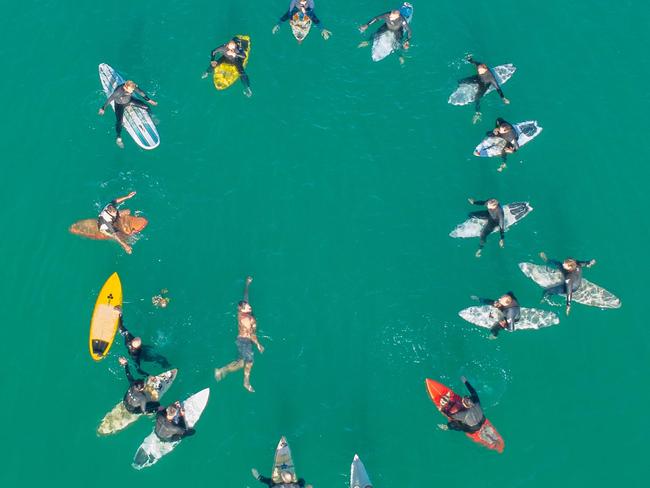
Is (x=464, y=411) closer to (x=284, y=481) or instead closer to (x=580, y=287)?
(x=284, y=481)

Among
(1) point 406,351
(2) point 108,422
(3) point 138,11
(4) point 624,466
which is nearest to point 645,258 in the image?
(4) point 624,466

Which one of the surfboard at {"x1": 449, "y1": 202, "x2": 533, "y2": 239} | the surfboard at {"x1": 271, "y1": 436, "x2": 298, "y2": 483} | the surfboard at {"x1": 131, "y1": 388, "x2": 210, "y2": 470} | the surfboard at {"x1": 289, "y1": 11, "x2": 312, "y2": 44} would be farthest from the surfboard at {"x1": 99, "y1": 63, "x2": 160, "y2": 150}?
the surfboard at {"x1": 271, "y1": 436, "x2": 298, "y2": 483}

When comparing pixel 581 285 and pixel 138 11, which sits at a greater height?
pixel 138 11

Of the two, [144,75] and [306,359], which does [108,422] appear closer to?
[306,359]

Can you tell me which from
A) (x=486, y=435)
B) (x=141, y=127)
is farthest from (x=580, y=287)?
(x=141, y=127)

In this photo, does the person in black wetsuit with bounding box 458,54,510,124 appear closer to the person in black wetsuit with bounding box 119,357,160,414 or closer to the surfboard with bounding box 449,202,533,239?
the surfboard with bounding box 449,202,533,239

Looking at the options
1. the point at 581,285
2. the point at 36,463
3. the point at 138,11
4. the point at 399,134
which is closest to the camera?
the point at 36,463

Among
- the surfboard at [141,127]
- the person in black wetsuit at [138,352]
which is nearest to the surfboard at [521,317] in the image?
the person in black wetsuit at [138,352]

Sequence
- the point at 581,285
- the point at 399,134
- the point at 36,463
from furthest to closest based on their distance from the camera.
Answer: the point at 399,134 → the point at 581,285 → the point at 36,463
